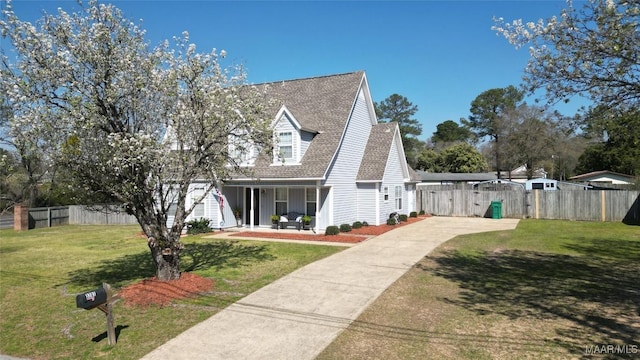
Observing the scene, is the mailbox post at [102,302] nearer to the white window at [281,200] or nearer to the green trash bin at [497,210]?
the white window at [281,200]

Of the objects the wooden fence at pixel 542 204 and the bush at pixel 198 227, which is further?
the wooden fence at pixel 542 204

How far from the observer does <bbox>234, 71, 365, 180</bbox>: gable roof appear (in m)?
18.6

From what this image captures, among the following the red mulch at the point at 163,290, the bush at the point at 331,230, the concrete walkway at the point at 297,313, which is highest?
the bush at the point at 331,230

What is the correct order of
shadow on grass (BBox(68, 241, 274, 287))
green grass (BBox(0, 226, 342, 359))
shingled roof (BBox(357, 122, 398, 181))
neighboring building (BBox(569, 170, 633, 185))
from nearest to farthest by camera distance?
green grass (BBox(0, 226, 342, 359)) < shadow on grass (BBox(68, 241, 274, 287)) < shingled roof (BBox(357, 122, 398, 181)) < neighboring building (BBox(569, 170, 633, 185))

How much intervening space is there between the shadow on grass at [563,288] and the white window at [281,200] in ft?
30.6

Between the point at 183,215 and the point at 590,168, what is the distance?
68.3m

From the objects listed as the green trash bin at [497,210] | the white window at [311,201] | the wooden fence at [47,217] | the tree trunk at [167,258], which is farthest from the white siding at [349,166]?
the wooden fence at [47,217]

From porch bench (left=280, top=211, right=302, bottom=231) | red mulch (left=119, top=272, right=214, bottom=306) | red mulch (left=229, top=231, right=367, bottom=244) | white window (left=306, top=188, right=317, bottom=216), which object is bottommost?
red mulch (left=119, top=272, right=214, bottom=306)

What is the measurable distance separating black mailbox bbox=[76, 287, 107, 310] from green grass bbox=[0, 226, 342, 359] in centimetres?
73

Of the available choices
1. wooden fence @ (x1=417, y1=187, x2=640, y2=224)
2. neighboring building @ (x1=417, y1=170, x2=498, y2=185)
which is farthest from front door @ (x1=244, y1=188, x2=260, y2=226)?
neighboring building @ (x1=417, y1=170, x2=498, y2=185)

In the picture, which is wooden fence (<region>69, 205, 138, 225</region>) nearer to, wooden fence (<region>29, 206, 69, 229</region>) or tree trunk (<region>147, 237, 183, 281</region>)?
wooden fence (<region>29, 206, 69, 229</region>)

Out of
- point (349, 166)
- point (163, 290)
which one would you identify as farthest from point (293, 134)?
point (163, 290)

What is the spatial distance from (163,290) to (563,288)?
9.27 metres

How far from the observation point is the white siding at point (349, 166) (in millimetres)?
19375
